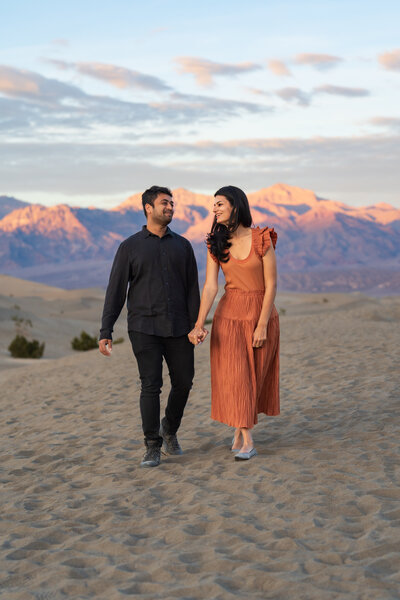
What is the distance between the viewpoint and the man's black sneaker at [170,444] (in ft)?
22.6

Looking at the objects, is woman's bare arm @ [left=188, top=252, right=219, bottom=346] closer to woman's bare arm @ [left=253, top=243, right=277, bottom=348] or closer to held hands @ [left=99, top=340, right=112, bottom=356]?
woman's bare arm @ [left=253, top=243, right=277, bottom=348]

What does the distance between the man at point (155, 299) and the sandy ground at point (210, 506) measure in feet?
2.80

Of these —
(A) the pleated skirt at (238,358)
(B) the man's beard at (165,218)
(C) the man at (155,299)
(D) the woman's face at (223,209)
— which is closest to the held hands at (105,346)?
(C) the man at (155,299)

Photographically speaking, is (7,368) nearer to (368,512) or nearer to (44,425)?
(44,425)

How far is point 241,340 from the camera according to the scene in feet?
20.1

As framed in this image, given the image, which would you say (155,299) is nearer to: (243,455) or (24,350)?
(243,455)

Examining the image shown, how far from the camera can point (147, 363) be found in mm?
6184

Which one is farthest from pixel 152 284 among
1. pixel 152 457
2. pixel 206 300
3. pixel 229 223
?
pixel 152 457

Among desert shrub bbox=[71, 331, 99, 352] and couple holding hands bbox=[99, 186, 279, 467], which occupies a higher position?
couple holding hands bbox=[99, 186, 279, 467]

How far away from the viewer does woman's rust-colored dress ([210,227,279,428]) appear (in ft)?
20.0

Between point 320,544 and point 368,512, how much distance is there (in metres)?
0.66

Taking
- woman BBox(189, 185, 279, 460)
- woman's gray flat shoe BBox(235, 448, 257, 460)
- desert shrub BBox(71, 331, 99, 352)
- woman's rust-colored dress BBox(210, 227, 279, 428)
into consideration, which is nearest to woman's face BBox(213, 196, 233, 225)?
woman BBox(189, 185, 279, 460)

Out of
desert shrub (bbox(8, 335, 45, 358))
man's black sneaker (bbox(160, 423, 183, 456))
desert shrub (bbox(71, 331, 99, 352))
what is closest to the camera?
man's black sneaker (bbox(160, 423, 183, 456))

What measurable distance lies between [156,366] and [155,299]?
1.80 feet
